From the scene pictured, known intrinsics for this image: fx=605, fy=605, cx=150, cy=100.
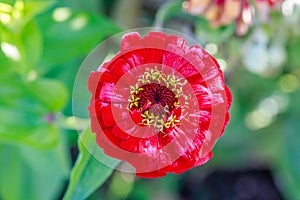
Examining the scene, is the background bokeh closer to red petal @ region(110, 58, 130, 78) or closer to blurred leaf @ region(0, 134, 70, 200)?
blurred leaf @ region(0, 134, 70, 200)

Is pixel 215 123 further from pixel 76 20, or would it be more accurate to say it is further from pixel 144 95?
pixel 76 20

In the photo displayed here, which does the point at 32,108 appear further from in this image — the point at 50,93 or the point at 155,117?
the point at 155,117

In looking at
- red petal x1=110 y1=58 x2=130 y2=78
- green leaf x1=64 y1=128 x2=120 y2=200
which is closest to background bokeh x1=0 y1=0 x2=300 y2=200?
green leaf x1=64 y1=128 x2=120 y2=200

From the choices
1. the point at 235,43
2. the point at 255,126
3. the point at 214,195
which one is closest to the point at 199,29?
the point at 235,43

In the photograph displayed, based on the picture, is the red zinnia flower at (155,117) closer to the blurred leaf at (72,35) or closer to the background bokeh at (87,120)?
the background bokeh at (87,120)

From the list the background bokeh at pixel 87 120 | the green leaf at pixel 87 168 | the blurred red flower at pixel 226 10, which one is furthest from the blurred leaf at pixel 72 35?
the green leaf at pixel 87 168
